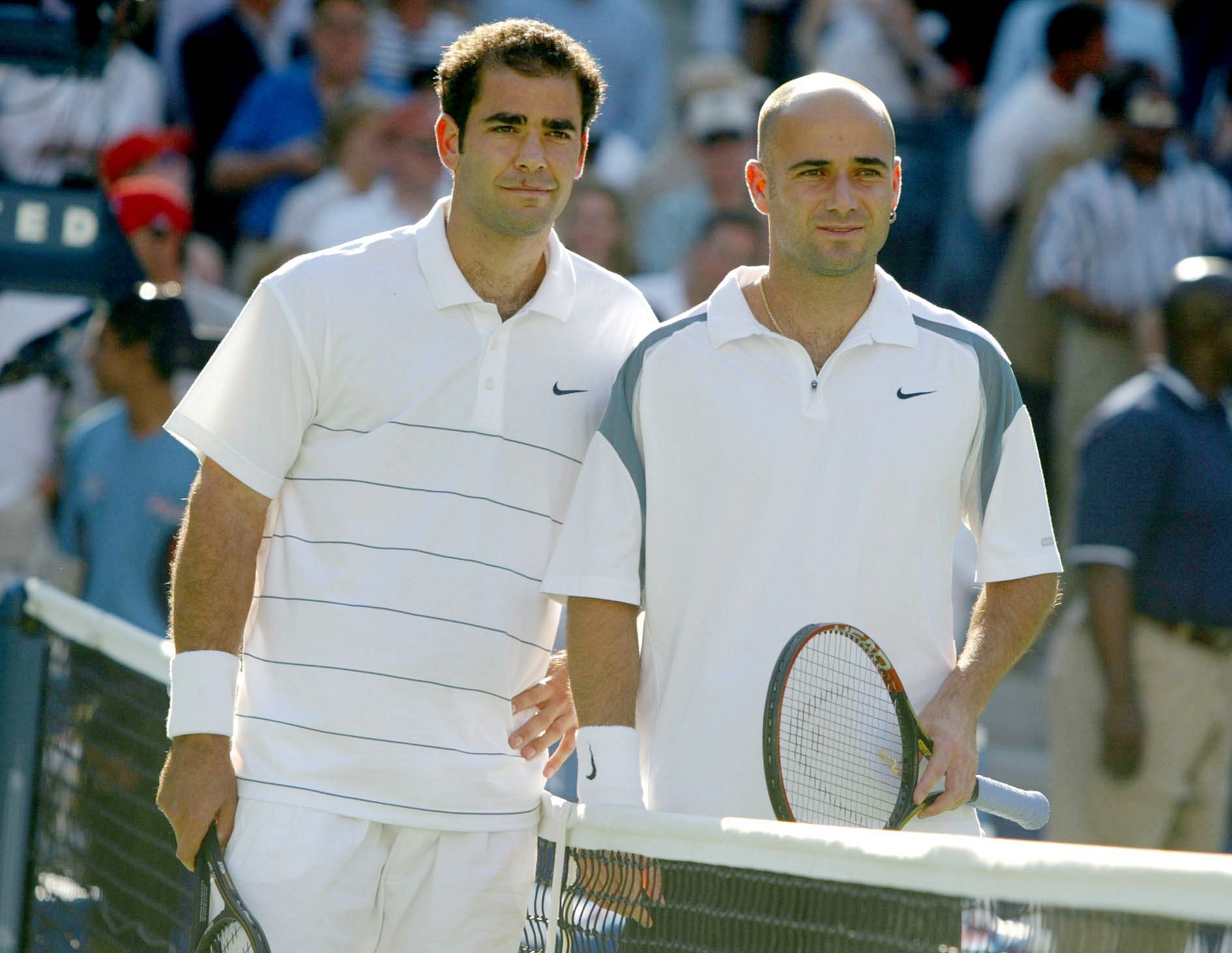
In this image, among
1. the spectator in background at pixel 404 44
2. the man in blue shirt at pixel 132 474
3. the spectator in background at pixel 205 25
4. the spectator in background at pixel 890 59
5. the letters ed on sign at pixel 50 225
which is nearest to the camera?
the letters ed on sign at pixel 50 225

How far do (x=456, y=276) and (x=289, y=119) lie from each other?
6179 millimetres

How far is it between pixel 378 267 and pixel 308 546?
529 millimetres

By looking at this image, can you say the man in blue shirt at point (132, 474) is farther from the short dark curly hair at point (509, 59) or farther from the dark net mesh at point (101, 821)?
the short dark curly hair at point (509, 59)

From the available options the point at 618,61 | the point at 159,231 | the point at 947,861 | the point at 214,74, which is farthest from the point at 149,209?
the point at 947,861

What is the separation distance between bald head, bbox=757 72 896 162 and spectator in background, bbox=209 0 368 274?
19.8ft

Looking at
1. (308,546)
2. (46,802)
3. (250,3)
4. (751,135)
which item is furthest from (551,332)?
(250,3)

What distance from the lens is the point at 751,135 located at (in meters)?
8.84

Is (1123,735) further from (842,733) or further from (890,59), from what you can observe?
(890,59)

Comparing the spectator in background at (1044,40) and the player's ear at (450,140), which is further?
the spectator in background at (1044,40)

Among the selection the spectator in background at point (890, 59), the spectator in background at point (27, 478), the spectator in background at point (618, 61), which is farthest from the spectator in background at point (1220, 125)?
the spectator in background at point (27, 478)

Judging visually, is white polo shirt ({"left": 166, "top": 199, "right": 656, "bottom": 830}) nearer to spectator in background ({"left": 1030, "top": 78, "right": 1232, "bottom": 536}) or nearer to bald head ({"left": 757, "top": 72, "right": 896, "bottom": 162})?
bald head ({"left": 757, "top": 72, "right": 896, "bottom": 162})

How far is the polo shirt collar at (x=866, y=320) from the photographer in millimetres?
3338

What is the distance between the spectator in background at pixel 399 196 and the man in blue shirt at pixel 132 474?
1.95 meters

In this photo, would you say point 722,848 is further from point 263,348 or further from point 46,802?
point 46,802
